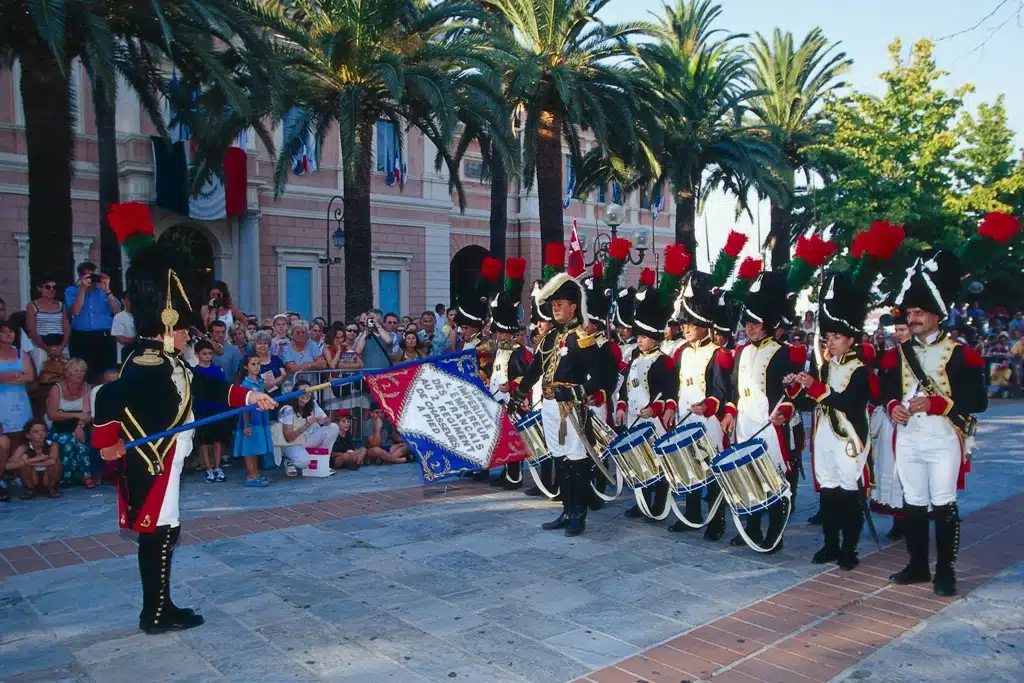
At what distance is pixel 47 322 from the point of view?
10.3 meters

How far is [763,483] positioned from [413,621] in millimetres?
2918

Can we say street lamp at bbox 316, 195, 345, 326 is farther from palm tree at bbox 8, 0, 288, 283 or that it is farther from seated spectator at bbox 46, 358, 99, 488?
seated spectator at bbox 46, 358, 99, 488

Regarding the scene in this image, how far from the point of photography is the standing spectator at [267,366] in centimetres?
987

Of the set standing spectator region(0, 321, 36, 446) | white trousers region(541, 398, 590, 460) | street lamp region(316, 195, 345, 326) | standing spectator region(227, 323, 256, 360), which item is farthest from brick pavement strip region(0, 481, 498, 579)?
street lamp region(316, 195, 345, 326)

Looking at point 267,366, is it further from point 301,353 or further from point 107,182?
point 107,182

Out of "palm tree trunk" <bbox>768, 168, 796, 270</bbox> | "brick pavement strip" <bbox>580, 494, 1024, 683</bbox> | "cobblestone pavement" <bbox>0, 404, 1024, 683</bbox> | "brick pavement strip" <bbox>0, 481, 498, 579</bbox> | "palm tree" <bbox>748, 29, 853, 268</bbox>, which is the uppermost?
"palm tree" <bbox>748, 29, 853, 268</bbox>

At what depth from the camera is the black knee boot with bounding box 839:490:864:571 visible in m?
6.39

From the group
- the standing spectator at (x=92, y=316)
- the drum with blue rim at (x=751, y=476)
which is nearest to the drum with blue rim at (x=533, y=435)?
the drum with blue rim at (x=751, y=476)

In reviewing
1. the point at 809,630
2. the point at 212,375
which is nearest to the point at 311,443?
the point at 212,375

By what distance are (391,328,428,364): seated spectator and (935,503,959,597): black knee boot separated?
7039 millimetres

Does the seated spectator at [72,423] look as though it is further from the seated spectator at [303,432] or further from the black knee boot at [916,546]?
the black knee boot at [916,546]

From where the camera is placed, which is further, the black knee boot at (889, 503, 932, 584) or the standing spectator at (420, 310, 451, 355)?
the standing spectator at (420, 310, 451, 355)

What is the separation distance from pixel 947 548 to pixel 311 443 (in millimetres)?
6795

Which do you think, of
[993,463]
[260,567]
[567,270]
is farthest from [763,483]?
[993,463]
